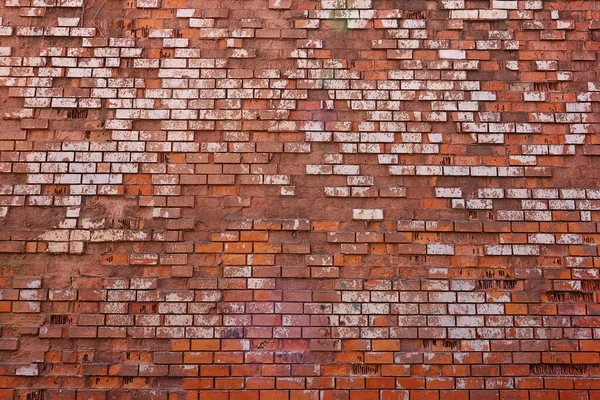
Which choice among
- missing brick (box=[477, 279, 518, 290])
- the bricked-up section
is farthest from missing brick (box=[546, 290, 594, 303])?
missing brick (box=[477, 279, 518, 290])

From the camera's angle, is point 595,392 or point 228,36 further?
point 228,36

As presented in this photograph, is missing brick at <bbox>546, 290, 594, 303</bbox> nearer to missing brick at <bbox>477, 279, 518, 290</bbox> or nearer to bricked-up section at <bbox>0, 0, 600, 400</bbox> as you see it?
bricked-up section at <bbox>0, 0, 600, 400</bbox>

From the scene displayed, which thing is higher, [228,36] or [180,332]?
[228,36]

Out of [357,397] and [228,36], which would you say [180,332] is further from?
[228,36]

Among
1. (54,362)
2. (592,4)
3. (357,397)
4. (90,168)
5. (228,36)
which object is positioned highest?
(592,4)

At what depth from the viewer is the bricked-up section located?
3.11 metres

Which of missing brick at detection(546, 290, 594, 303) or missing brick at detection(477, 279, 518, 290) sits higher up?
missing brick at detection(477, 279, 518, 290)

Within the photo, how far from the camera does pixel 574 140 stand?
11.0 feet

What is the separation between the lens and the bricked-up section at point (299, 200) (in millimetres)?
3111

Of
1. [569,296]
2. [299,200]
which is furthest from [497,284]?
[299,200]

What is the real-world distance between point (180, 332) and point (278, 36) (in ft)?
6.59

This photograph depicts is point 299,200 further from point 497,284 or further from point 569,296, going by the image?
point 569,296

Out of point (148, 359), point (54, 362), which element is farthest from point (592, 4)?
point (54, 362)

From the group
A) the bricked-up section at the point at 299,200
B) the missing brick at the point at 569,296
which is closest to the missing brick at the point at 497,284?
the bricked-up section at the point at 299,200
